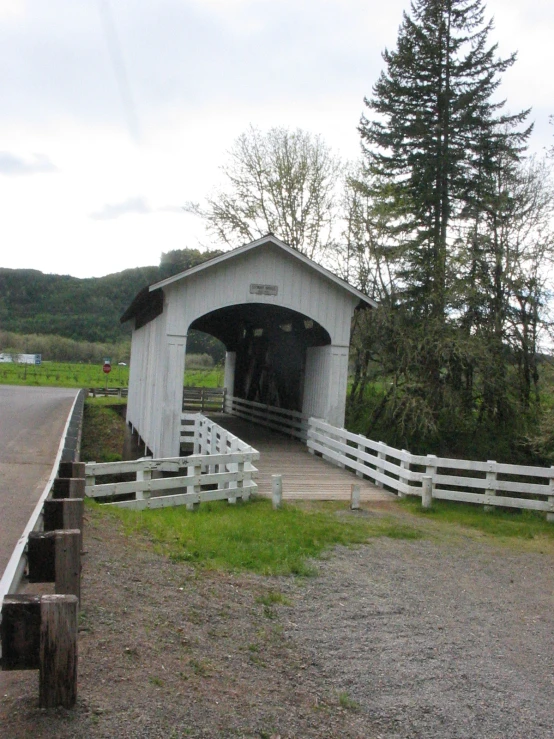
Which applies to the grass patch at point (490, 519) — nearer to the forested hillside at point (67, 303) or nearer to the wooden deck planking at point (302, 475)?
the wooden deck planking at point (302, 475)

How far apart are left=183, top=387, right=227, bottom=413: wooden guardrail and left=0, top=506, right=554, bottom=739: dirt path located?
2028cm

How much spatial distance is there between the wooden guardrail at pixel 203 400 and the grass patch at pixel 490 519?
16.1 m

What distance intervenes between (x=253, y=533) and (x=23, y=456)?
7.40m

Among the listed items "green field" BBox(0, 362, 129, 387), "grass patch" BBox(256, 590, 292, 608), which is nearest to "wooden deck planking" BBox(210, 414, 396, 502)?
"grass patch" BBox(256, 590, 292, 608)

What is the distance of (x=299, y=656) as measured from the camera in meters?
5.00

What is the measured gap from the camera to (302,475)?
12859 mm

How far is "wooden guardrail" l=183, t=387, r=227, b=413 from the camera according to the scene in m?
27.8

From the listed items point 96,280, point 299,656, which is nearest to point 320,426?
point 299,656

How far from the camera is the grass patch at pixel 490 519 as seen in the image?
32.7 ft

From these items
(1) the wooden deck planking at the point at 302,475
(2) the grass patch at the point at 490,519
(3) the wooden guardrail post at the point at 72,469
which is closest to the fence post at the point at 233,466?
(1) the wooden deck planking at the point at 302,475

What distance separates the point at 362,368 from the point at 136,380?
6876 millimetres

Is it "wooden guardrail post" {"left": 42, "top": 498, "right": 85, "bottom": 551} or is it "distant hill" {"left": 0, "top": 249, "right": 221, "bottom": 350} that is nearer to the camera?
"wooden guardrail post" {"left": 42, "top": 498, "right": 85, "bottom": 551}

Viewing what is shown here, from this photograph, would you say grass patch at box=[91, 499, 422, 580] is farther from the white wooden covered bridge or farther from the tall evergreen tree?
the tall evergreen tree

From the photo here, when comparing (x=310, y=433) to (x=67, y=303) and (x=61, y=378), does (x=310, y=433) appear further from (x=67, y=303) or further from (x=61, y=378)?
(x=67, y=303)
